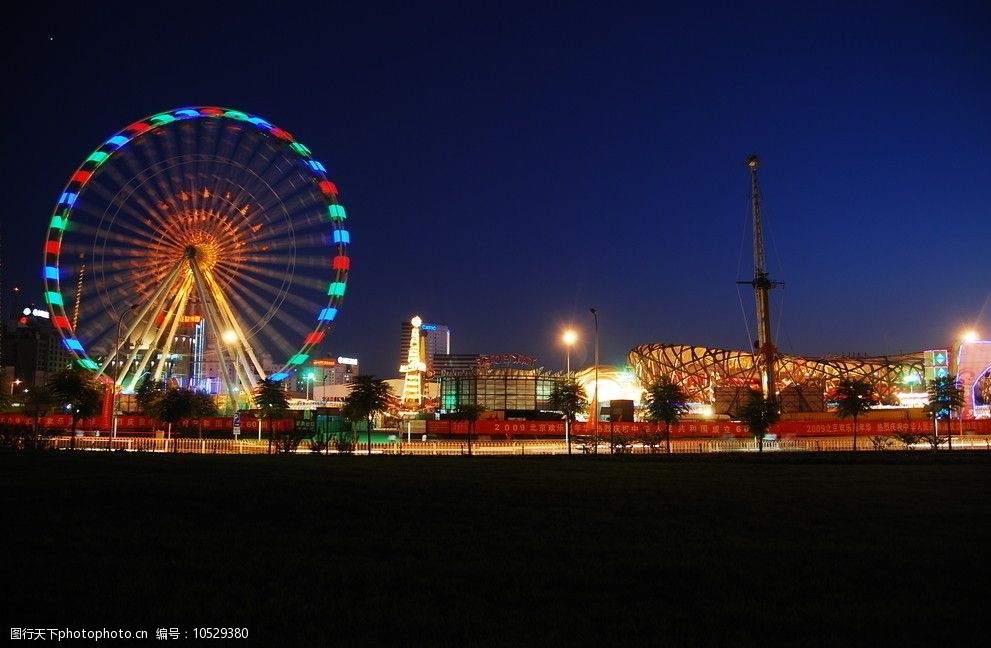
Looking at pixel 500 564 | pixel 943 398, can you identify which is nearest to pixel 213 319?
pixel 500 564

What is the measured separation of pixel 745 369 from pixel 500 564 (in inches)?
5217

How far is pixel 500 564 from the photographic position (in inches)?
402

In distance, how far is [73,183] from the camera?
52688mm

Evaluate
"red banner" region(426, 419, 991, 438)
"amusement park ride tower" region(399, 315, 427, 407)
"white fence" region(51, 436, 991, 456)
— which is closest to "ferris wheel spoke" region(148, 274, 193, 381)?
"white fence" region(51, 436, 991, 456)

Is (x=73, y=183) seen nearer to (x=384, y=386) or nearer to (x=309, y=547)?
(x=384, y=386)

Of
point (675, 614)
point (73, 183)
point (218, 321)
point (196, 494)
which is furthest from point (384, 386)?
point (675, 614)

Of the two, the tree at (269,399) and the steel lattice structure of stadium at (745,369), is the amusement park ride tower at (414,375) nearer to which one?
the steel lattice structure of stadium at (745,369)

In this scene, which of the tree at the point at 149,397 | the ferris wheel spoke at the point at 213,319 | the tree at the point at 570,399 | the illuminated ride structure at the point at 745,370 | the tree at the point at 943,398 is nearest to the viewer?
the tree at the point at 570,399

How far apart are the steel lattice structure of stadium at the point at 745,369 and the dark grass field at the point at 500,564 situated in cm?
10712

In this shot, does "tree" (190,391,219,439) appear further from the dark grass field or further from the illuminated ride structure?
the illuminated ride structure

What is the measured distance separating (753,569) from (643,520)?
14.0ft

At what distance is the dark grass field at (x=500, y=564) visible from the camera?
7.65 metres

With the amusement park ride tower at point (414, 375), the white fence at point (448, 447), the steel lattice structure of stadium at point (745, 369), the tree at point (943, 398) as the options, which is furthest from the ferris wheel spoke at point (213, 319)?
the steel lattice structure of stadium at point (745, 369)

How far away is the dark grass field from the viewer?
7652 millimetres
